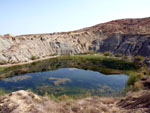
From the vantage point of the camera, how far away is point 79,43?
71438 millimetres

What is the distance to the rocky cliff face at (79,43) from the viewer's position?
5023 centimetres

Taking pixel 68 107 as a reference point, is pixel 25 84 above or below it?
below

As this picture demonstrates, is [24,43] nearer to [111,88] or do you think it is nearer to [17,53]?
[17,53]

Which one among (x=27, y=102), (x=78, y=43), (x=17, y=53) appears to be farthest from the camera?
(x=78, y=43)

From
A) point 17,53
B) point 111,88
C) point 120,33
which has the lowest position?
point 111,88

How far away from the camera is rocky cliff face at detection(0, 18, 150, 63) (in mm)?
50234

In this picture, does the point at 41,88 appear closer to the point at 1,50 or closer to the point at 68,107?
the point at 68,107

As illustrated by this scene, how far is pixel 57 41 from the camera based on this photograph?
67.6 meters

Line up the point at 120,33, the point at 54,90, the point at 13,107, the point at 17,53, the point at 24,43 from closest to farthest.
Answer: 1. the point at 13,107
2. the point at 54,90
3. the point at 17,53
4. the point at 24,43
5. the point at 120,33

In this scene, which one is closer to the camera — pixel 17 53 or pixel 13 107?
pixel 13 107

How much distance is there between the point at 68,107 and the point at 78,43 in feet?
207

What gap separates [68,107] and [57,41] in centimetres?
6049

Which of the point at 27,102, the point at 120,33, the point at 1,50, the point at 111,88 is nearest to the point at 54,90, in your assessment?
the point at 111,88

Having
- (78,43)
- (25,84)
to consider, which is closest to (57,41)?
(78,43)
